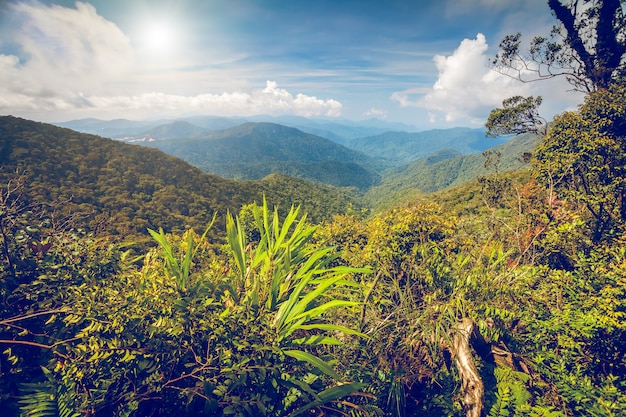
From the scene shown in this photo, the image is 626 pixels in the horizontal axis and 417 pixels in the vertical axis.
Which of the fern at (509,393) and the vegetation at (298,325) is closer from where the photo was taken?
the vegetation at (298,325)

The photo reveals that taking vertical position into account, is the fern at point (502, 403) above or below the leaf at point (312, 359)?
below

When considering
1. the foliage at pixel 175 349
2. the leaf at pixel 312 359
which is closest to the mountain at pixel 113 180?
the foliage at pixel 175 349

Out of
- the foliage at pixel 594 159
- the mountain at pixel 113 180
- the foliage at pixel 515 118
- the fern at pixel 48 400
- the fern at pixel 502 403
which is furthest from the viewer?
the mountain at pixel 113 180

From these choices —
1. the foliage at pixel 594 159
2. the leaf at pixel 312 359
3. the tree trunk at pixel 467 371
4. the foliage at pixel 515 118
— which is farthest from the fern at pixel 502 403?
the foliage at pixel 515 118

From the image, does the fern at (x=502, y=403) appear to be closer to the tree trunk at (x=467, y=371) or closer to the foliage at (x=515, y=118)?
the tree trunk at (x=467, y=371)

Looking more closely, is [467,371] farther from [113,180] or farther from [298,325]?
[113,180]

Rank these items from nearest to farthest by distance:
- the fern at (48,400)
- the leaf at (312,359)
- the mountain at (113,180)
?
the fern at (48,400), the leaf at (312,359), the mountain at (113,180)
